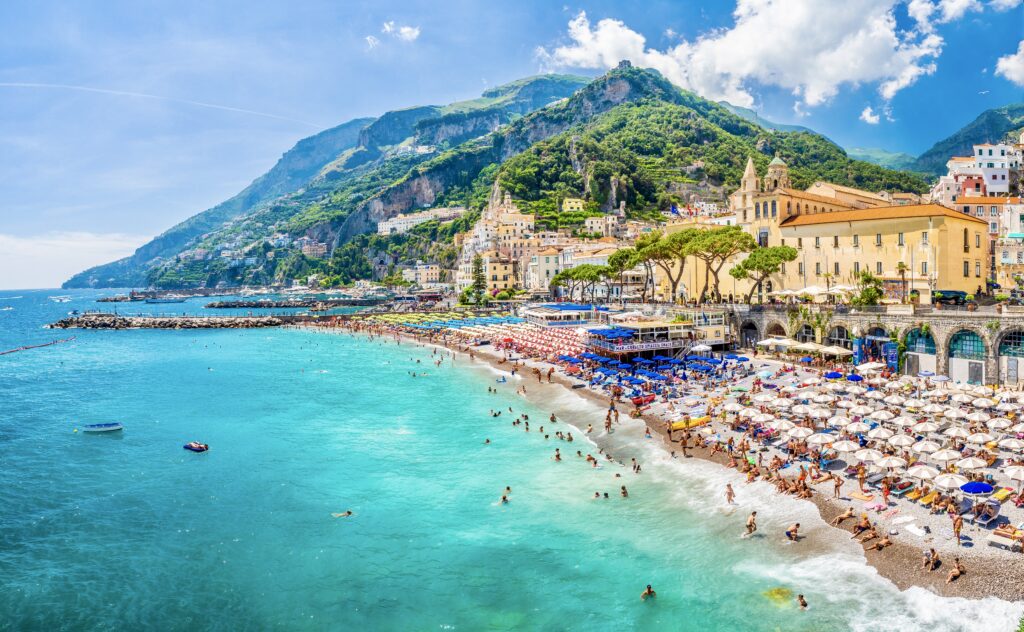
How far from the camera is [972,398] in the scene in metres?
30.0

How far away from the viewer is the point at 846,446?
24438mm

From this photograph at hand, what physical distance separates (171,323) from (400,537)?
365 ft

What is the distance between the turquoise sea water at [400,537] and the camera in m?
18.0

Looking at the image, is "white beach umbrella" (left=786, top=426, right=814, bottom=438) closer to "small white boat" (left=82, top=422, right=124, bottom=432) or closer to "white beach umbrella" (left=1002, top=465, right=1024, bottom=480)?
"white beach umbrella" (left=1002, top=465, right=1024, bottom=480)

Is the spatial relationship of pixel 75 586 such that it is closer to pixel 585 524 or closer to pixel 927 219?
pixel 585 524

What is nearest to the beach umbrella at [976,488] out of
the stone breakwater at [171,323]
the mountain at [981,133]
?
the stone breakwater at [171,323]

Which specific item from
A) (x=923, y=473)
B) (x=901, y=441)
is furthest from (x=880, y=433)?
(x=923, y=473)

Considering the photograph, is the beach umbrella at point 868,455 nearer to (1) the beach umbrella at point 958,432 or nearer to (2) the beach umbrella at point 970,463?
(2) the beach umbrella at point 970,463

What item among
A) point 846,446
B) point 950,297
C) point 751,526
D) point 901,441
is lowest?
point 751,526

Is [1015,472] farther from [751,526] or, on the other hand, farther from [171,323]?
[171,323]

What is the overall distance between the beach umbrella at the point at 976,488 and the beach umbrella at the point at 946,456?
1.86 m

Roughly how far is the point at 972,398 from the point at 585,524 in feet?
69.5

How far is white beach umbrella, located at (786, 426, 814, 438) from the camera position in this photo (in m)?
26.5

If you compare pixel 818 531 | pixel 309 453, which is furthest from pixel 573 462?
pixel 309 453
